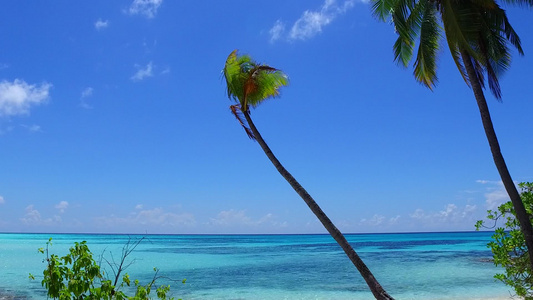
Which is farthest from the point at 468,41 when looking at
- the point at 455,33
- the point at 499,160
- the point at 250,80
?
the point at 250,80

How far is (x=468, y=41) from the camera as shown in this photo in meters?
7.92

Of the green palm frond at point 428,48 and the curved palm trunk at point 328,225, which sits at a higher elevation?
the green palm frond at point 428,48

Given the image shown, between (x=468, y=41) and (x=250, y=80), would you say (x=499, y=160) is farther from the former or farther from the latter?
(x=250, y=80)

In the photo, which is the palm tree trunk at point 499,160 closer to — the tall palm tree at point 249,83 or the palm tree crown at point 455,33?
the palm tree crown at point 455,33

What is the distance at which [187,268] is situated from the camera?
94.5 ft

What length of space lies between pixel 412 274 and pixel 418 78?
16.3 meters

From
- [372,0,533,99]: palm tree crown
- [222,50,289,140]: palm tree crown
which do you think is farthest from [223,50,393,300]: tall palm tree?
[372,0,533,99]: palm tree crown

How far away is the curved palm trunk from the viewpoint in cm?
712

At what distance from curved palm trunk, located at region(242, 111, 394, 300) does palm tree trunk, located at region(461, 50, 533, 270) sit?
2141 mm

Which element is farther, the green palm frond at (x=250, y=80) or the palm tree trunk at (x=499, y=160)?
the green palm frond at (x=250, y=80)

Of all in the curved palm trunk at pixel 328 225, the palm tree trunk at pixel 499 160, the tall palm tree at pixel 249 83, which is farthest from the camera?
the tall palm tree at pixel 249 83

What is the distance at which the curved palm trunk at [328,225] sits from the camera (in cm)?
712

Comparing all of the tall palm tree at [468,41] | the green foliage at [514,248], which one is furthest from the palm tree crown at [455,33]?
the green foliage at [514,248]

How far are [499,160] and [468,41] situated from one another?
2093 millimetres
